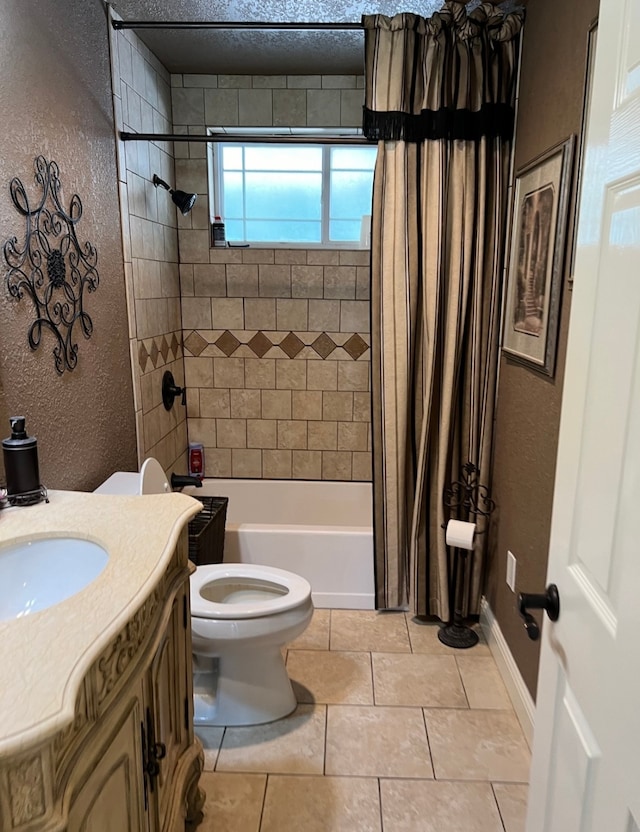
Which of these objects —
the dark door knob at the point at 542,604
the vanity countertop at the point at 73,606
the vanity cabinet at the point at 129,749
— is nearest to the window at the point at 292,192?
the vanity countertop at the point at 73,606

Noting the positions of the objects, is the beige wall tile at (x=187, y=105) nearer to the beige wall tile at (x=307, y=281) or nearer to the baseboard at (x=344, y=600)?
the beige wall tile at (x=307, y=281)

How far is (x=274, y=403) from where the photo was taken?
11.2ft

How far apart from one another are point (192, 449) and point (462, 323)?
1.79 metres

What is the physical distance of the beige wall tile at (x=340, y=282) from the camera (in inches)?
127

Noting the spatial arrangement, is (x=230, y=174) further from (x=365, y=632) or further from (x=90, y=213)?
(x=365, y=632)

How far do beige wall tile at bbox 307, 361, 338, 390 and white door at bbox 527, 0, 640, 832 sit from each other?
2379 millimetres

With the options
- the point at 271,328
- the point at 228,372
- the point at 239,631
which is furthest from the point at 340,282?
the point at 239,631

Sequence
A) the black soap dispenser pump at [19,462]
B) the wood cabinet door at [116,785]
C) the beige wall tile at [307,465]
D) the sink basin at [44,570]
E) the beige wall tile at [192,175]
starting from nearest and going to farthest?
1. the wood cabinet door at [116,785]
2. the sink basin at [44,570]
3. the black soap dispenser pump at [19,462]
4. the beige wall tile at [192,175]
5. the beige wall tile at [307,465]

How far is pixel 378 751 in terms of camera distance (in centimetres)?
191

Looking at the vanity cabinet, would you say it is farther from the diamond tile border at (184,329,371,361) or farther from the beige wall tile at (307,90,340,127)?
the beige wall tile at (307,90,340,127)

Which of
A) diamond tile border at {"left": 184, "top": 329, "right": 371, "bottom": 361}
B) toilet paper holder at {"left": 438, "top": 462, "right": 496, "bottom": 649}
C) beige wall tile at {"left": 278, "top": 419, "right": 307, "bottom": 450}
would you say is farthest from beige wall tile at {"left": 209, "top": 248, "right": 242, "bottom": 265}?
toilet paper holder at {"left": 438, "top": 462, "right": 496, "bottom": 649}

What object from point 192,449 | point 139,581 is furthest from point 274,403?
point 139,581

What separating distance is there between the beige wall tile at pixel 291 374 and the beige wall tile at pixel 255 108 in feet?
4.13

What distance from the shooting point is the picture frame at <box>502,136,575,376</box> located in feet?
5.80
